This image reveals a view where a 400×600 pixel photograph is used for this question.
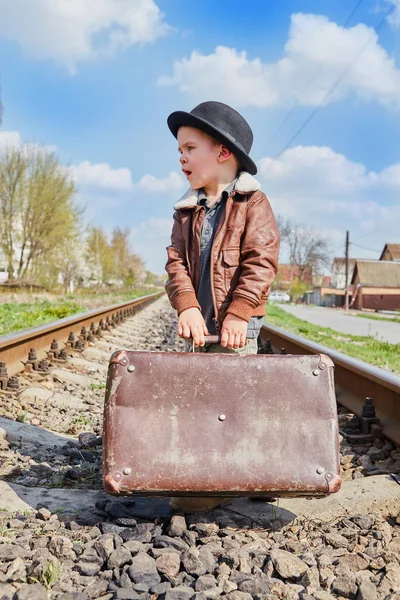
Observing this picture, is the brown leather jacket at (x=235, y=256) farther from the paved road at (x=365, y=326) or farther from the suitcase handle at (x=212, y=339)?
the paved road at (x=365, y=326)

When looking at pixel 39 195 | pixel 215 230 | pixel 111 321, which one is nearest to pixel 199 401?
pixel 215 230

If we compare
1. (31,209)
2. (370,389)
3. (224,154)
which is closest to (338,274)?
(31,209)

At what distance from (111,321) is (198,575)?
35.0ft

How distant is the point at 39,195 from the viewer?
29.8 metres

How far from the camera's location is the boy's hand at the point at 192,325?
2582 mm

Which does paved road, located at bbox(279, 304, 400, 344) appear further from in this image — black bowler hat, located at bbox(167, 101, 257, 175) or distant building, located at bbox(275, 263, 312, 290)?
distant building, located at bbox(275, 263, 312, 290)

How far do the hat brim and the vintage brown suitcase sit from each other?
0.94 meters

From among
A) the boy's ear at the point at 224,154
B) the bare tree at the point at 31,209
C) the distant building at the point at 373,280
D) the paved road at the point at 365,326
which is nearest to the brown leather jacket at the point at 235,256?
the boy's ear at the point at 224,154

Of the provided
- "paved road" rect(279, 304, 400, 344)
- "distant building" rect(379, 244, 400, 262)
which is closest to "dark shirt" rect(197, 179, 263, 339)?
"paved road" rect(279, 304, 400, 344)

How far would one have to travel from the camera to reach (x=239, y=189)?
273 centimetres

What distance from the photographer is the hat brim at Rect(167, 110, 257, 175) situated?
2695 millimetres

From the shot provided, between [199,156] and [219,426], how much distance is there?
1.20 meters

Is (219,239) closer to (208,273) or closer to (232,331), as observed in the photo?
(208,273)

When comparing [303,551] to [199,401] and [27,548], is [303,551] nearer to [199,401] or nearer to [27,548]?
[199,401]
